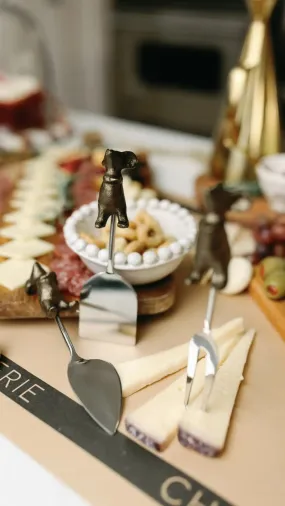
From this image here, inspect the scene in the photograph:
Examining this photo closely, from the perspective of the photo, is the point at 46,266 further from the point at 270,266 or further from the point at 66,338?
the point at 270,266

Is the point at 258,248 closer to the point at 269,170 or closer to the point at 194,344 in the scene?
the point at 269,170

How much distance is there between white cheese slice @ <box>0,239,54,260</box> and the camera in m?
0.75

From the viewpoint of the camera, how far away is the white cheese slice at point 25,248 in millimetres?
754

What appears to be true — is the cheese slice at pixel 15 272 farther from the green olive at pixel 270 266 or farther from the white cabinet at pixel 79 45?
the white cabinet at pixel 79 45

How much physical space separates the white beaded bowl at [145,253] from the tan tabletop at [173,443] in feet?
0.23

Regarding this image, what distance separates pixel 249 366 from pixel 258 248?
224 mm

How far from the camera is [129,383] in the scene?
0.59 meters

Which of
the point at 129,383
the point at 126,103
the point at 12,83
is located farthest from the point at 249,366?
the point at 126,103

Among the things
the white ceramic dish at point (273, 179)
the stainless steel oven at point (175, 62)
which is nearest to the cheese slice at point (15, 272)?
the white ceramic dish at point (273, 179)

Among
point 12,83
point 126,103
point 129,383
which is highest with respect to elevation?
point 12,83

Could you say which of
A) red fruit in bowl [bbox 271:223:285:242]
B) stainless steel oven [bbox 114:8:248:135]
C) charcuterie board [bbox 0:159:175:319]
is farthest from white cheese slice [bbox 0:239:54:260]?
stainless steel oven [bbox 114:8:248:135]

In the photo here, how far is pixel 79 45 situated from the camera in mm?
2391

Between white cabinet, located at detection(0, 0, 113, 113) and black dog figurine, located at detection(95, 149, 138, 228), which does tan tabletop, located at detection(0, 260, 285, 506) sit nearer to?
black dog figurine, located at detection(95, 149, 138, 228)

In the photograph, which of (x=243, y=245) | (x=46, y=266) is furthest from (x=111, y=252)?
(x=243, y=245)
